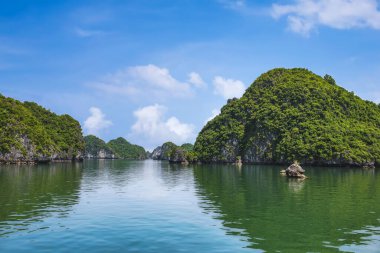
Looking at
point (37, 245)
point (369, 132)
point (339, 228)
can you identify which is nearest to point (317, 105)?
point (369, 132)

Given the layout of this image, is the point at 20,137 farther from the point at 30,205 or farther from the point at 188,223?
the point at 188,223

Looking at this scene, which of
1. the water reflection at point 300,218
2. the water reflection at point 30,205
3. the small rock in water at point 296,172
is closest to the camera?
the water reflection at point 300,218

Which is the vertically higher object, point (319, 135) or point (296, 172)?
point (319, 135)

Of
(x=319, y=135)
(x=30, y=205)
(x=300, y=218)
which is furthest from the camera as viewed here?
(x=319, y=135)

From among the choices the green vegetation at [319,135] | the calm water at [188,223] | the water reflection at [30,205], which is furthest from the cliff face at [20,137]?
the calm water at [188,223]

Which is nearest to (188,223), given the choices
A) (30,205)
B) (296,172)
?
(30,205)

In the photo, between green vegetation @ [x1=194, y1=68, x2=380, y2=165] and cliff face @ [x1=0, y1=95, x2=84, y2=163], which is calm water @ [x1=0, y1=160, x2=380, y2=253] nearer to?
cliff face @ [x1=0, y1=95, x2=84, y2=163]

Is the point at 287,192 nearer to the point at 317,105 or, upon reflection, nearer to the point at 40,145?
the point at 40,145

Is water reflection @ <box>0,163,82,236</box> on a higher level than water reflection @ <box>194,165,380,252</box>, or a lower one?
higher

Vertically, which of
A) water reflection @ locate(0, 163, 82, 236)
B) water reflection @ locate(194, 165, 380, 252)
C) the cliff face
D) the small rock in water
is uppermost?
the cliff face

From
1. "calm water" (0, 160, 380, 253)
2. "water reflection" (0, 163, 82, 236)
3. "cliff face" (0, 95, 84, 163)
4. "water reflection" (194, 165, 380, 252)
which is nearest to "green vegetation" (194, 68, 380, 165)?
"cliff face" (0, 95, 84, 163)

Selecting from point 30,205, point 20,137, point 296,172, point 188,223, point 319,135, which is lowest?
point 188,223

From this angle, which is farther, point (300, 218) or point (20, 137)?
point (20, 137)

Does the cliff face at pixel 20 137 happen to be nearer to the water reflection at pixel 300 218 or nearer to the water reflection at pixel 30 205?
the water reflection at pixel 30 205
